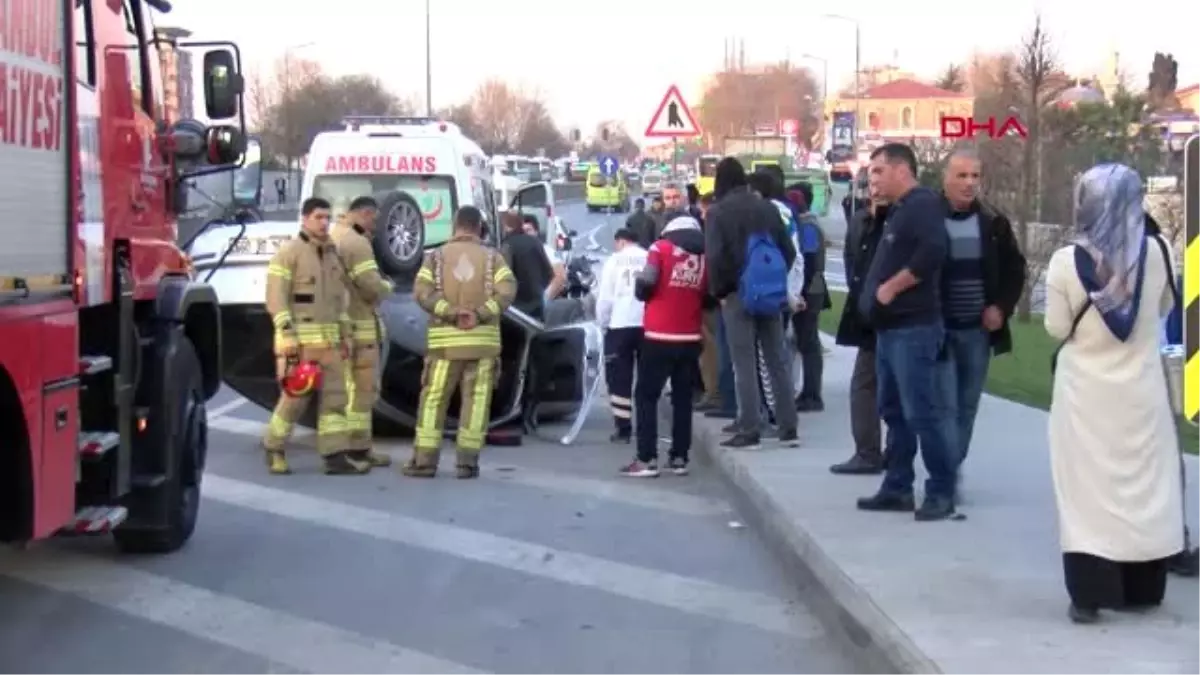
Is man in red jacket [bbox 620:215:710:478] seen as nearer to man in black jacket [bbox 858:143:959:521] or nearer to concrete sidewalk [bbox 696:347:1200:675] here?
concrete sidewalk [bbox 696:347:1200:675]

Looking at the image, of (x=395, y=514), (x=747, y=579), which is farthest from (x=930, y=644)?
(x=395, y=514)

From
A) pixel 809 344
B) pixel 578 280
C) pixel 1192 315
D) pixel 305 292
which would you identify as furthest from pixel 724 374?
pixel 1192 315

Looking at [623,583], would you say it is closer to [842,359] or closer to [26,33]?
[26,33]

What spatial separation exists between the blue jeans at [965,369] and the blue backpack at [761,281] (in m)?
A: 2.27

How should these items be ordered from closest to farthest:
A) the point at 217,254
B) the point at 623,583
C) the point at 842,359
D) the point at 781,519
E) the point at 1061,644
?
the point at 1061,644, the point at 623,583, the point at 781,519, the point at 217,254, the point at 842,359

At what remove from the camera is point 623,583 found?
873cm

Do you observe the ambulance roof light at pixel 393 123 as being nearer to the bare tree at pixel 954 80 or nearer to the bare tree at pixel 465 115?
the bare tree at pixel 465 115

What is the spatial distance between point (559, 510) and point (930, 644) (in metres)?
4.55

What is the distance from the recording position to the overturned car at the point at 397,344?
13.2 m

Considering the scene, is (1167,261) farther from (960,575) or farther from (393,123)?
(393,123)

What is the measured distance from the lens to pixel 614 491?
11.6 m

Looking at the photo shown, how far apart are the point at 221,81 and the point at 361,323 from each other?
3574mm

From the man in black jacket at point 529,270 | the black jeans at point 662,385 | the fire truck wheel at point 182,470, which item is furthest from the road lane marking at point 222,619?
the man in black jacket at point 529,270

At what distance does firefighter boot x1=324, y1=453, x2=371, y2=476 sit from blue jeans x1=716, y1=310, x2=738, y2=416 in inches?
115
